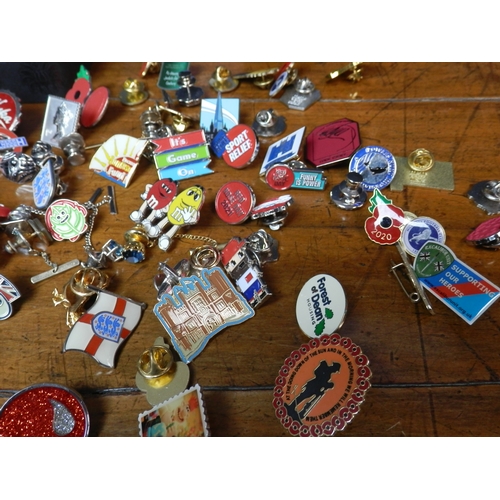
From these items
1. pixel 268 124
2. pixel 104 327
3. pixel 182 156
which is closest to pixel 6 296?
pixel 104 327

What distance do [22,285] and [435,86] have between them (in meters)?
1.28

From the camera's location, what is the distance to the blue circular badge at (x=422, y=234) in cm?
112

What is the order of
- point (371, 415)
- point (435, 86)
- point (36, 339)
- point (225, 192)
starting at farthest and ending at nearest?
point (435, 86) < point (225, 192) < point (36, 339) < point (371, 415)

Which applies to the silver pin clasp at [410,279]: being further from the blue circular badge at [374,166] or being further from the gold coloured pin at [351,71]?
the gold coloured pin at [351,71]

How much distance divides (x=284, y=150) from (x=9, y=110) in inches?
32.4

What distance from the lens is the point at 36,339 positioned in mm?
1099

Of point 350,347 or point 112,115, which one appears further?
point 112,115

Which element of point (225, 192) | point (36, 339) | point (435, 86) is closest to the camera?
point (36, 339)

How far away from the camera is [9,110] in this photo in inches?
56.5

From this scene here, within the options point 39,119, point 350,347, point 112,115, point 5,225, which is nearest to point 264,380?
point 350,347

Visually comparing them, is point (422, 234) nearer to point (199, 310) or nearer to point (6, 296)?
point (199, 310)

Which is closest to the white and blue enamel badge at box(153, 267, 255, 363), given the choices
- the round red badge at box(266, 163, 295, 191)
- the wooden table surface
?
the wooden table surface

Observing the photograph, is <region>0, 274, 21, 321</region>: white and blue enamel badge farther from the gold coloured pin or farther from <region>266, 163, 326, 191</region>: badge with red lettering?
the gold coloured pin
